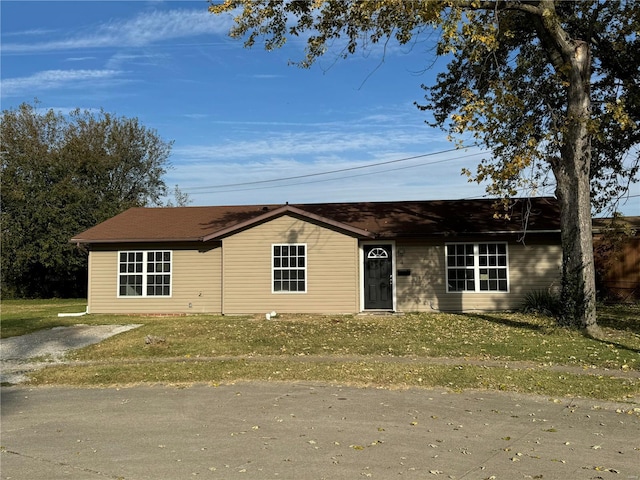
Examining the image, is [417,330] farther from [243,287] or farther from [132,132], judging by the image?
[132,132]

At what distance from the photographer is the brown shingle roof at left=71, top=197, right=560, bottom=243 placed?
61.2 ft

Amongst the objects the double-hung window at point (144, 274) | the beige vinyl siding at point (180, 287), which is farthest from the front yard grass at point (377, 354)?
the double-hung window at point (144, 274)

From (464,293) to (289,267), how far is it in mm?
6068

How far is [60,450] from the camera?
5699 mm

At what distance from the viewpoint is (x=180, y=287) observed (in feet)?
64.0

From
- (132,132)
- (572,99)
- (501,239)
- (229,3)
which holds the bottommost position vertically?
(501,239)

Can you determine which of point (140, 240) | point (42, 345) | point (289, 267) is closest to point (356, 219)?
point (289, 267)

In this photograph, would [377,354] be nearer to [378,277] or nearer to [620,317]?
[378,277]

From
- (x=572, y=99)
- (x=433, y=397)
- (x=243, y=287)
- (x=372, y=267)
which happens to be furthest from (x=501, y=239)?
(x=433, y=397)

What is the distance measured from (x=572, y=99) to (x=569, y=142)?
1073 millimetres

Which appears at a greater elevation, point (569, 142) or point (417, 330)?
point (569, 142)

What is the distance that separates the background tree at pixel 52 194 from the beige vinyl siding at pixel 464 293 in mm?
21773

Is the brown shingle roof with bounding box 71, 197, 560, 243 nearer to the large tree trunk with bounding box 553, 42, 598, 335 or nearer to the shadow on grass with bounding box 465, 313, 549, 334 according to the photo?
the large tree trunk with bounding box 553, 42, 598, 335

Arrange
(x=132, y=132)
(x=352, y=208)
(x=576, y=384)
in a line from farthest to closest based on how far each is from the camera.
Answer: (x=132, y=132), (x=352, y=208), (x=576, y=384)
